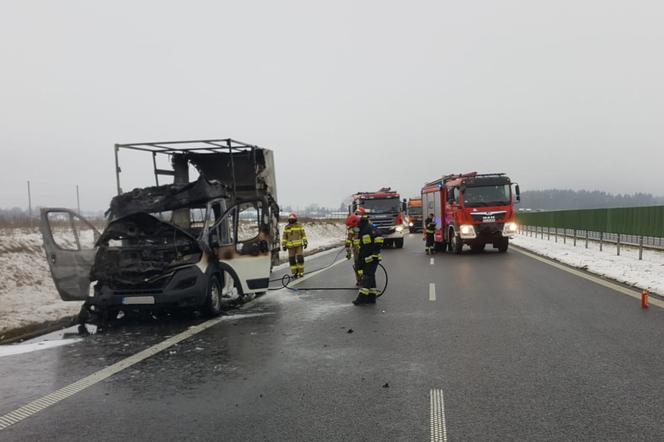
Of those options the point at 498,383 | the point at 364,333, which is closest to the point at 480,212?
the point at 364,333

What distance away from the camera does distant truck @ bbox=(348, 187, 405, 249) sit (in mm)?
24062

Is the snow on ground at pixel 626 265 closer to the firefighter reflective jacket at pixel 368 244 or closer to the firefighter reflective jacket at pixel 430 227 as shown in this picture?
the firefighter reflective jacket at pixel 430 227

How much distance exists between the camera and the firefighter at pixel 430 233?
2086cm

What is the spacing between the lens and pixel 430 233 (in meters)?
21.2

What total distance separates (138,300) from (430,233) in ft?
51.8

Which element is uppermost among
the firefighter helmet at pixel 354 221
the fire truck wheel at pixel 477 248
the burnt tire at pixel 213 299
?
the firefighter helmet at pixel 354 221

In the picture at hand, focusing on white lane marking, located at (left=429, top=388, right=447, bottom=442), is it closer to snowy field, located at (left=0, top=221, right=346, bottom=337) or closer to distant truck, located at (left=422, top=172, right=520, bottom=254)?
snowy field, located at (left=0, top=221, right=346, bottom=337)

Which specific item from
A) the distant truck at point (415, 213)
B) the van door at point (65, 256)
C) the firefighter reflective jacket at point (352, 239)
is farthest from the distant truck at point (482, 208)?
the distant truck at point (415, 213)

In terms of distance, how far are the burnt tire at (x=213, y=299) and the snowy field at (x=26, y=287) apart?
2778 millimetres

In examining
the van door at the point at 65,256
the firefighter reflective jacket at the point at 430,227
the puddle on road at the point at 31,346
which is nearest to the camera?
the puddle on road at the point at 31,346

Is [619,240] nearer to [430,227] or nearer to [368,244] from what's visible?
[430,227]

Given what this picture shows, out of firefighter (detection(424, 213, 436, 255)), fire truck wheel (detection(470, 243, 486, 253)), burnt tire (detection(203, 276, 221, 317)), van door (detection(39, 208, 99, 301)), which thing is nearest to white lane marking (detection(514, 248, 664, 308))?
fire truck wheel (detection(470, 243, 486, 253))

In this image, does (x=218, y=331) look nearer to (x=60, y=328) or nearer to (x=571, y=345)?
(x=60, y=328)

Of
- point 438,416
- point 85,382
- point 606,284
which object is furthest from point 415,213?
point 438,416
